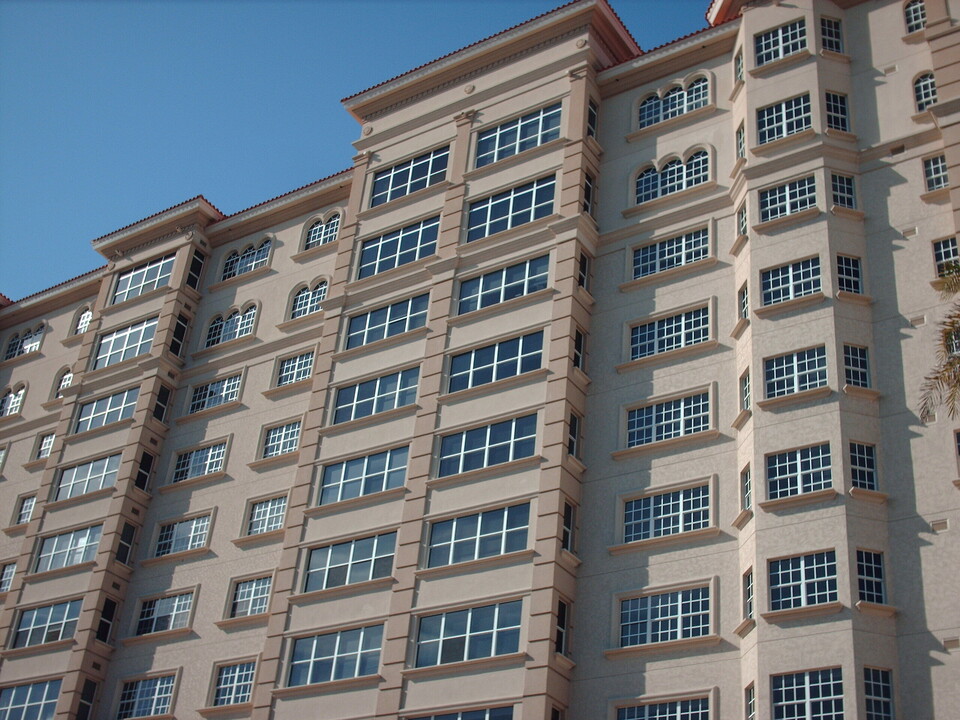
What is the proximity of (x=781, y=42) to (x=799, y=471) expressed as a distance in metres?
17.6

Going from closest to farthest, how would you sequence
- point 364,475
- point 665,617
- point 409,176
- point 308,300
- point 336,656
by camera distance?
point 665,617 → point 336,656 → point 364,475 → point 409,176 → point 308,300

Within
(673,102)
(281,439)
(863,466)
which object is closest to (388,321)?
(281,439)

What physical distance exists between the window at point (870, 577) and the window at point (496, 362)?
43.8 feet

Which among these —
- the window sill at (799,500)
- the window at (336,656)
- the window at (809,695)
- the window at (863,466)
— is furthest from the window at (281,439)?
the window at (809,695)

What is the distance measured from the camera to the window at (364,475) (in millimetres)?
44281

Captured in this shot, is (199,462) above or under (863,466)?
above

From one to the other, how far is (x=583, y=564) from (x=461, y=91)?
905 inches

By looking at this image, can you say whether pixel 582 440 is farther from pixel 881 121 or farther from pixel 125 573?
pixel 125 573

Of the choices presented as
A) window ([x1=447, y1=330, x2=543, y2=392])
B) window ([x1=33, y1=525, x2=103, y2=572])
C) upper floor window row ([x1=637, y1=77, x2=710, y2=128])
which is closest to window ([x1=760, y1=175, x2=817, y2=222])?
upper floor window row ([x1=637, y1=77, x2=710, y2=128])

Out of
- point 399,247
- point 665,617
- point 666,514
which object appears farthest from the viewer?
point 399,247

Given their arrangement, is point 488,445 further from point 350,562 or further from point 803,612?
point 803,612

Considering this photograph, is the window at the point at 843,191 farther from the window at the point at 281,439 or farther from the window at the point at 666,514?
the window at the point at 281,439

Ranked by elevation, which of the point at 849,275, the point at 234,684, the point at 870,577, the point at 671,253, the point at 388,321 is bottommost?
the point at 234,684

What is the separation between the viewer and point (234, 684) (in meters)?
44.9
